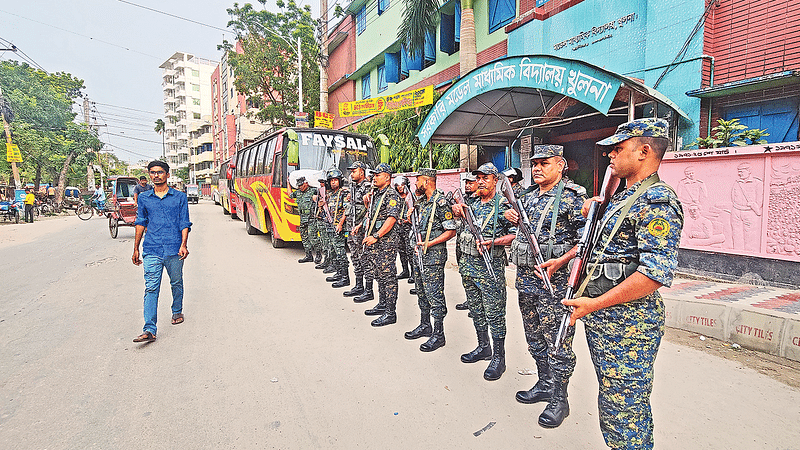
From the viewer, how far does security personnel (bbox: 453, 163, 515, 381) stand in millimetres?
3061

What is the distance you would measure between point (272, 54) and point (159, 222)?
67.4ft

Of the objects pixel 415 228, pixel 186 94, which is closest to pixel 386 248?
pixel 415 228

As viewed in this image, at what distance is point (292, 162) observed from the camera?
7.96 m

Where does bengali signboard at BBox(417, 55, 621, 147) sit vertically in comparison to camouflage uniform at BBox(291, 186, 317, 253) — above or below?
above

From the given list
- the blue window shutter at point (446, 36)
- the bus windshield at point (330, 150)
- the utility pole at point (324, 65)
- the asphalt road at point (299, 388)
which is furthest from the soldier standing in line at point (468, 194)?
the utility pole at point (324, 65)

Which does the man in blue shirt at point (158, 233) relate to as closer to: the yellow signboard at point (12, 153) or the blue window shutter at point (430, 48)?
the blue window shutter at point (430, 48)

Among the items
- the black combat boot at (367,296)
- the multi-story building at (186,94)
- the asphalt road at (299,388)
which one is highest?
the multi-story building at (186,94)

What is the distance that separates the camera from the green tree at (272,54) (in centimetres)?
2164

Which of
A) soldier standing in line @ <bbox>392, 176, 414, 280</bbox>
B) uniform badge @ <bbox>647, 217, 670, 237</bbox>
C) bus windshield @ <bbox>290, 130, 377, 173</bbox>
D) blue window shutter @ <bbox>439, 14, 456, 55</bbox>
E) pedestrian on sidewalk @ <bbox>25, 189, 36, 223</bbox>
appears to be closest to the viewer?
uniform badge @ <bbox>647, 217, 670, 237</bbox>

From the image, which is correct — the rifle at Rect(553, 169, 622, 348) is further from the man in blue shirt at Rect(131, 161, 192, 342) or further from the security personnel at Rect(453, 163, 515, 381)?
the man in blue shirt at Rect(131, 161, 192, 342)

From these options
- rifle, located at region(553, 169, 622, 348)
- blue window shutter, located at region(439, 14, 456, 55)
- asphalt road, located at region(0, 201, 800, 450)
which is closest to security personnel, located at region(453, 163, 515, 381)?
asphalt road, located at region(0, 201, 800, 450)

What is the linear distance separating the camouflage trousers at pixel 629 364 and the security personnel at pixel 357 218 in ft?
11.5

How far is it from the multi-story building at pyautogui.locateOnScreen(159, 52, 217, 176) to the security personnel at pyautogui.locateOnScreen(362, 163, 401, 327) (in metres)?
71.9

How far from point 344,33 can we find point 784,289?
2229 cm
